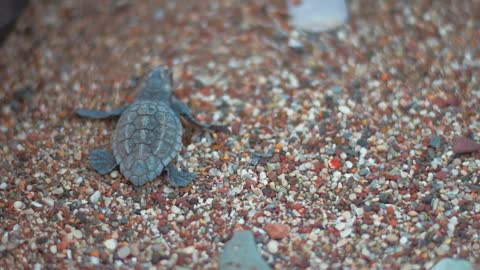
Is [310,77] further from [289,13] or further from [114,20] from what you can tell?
[114,20]

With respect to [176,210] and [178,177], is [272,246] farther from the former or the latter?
[178,177]

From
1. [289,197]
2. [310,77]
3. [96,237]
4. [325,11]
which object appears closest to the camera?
[96,237]

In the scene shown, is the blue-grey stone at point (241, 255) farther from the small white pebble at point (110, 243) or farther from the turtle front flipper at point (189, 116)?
the turtle front flipper at point (189, 116)

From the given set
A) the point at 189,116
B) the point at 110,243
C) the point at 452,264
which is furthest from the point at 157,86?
the point at 452,264

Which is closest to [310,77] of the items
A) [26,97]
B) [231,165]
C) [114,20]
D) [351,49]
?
[351,49]

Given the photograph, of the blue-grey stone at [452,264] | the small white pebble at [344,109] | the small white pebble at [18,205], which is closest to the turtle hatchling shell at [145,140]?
the small white pebble at [18,205]

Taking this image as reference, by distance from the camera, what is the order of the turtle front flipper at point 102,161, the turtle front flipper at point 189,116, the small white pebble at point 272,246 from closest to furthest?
1. the small white pebble at point 272,246
2. the turtle front flipper at point 102,161
3. the turtle front flipper at point 189,116
